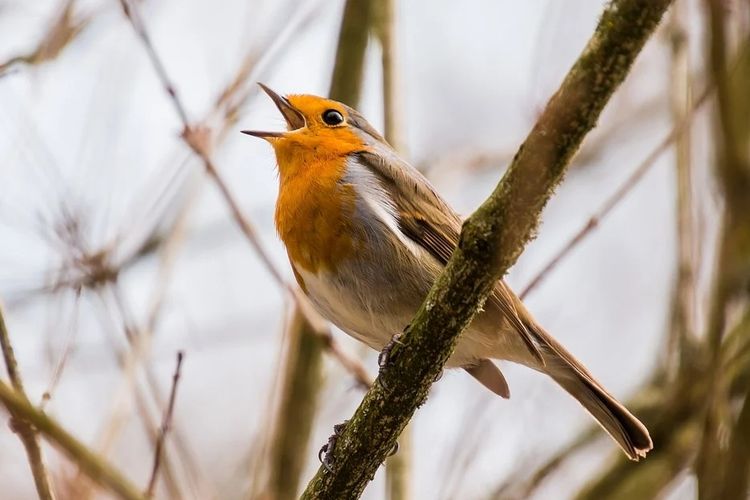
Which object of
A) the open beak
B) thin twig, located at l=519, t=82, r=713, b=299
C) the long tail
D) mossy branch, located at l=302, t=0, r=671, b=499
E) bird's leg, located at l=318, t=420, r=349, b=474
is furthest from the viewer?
the open beak

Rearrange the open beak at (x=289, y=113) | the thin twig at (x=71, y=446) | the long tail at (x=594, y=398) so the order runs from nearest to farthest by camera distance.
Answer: the thin twig at (x=71, y=446)
the long tail at (x=594, y=398)
the open beak at (x=289, y=113)

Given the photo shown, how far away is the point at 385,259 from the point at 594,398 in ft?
3.77

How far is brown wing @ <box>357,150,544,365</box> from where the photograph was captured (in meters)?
3.71

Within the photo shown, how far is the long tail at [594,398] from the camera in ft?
12.5

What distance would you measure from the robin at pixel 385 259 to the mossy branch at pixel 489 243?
0.74 meters

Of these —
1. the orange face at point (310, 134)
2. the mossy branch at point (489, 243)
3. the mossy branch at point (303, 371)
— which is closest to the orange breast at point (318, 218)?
the orange face at point (310, 134)

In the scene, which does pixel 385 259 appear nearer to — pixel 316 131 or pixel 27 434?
pixel 316 131

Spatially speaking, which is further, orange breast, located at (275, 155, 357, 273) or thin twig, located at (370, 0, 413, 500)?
thin twig, located at (370, 0, 413, 500)

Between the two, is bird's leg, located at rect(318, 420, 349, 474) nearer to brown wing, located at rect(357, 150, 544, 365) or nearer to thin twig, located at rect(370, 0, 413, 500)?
brown wing, located at rect(357, 150, 544, 365)

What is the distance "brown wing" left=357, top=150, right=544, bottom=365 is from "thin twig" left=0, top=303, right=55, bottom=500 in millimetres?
1634

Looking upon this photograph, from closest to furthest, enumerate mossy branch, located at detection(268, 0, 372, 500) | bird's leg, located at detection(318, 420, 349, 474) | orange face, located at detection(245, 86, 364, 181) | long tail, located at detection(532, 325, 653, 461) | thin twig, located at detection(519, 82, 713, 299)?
bird's leg, located at detection(318, 420, 349, 474)
thin twig, located at detection(519, 82, 713, 299)
long tail, located at detection(532, 325, 653, 461)
orange face, located at detection(245, 86, 364, 181)
mossy branch, located at detection(268, 0, 372, 500)

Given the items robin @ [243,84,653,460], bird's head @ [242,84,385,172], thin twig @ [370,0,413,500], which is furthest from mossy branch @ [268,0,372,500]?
robin @ [243,84,653,460]

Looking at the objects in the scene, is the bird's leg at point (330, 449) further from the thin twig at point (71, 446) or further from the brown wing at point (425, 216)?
the brown wing at point (425, 216)

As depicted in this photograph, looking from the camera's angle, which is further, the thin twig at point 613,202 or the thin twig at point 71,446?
the thin twig at point 613,202
